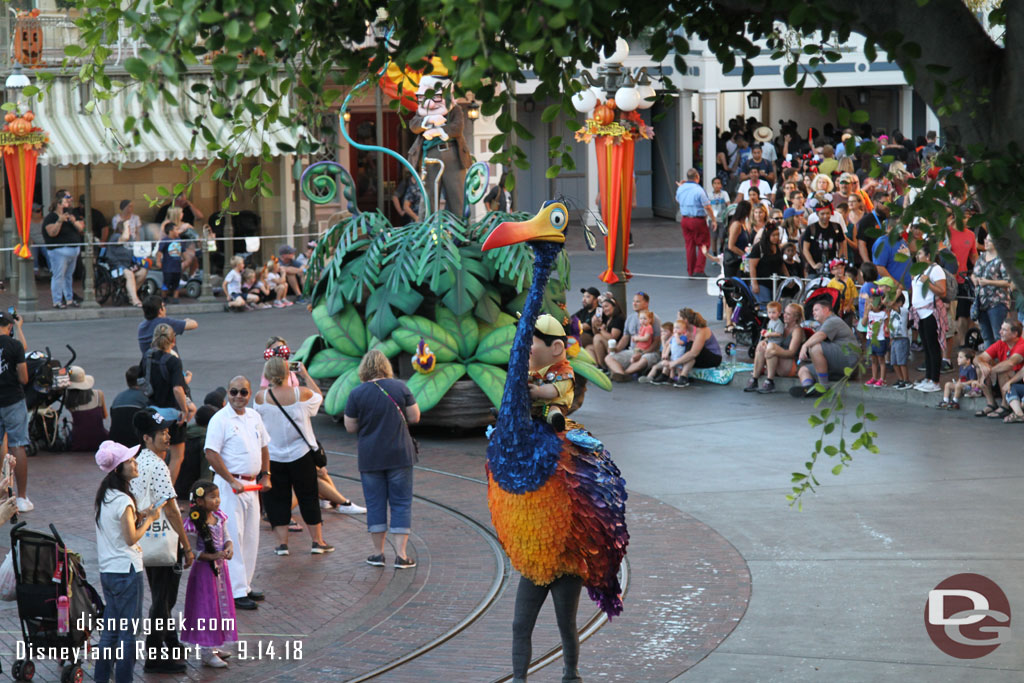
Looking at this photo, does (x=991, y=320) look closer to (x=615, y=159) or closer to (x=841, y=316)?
(x=841, y=316)

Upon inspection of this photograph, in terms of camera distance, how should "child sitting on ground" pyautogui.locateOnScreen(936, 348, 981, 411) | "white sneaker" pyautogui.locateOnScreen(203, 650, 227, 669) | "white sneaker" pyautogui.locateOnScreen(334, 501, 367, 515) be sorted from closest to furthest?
"white sneaker" pyautogui.locateOnScreen(203, 650, 227, 669), "white sneaker" pyautogui.locateOnScreen(334, 501, 367, 515), "child sitting on ground" pyautogui.locateOnScreen(936, 348, 981, 411)

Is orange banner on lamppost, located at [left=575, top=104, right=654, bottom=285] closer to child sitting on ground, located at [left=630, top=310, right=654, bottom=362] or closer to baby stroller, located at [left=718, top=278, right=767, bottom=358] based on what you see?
child sitting on ground, located at [left=630, top=310, right=654, bottom=362]

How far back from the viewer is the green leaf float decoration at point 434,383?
45.0 ft

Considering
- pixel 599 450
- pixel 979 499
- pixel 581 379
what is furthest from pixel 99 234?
pixel 599 450

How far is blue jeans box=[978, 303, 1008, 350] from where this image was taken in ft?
49.7

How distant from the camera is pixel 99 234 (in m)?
25.9

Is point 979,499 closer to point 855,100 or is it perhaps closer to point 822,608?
point 822,608

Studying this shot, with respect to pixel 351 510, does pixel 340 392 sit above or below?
above

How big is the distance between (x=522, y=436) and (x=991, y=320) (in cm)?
971

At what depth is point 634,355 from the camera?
1712 cm

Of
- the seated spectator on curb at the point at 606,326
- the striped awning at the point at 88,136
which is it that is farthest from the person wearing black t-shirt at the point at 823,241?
the striped awning at the point at 88,136

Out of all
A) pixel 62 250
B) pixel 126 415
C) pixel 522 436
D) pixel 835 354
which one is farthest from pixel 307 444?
pixel 62 250

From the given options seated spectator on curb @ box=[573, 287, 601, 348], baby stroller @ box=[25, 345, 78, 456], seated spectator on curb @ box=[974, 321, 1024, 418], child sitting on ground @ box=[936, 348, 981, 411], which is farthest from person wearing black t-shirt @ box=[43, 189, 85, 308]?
seated spectator on curb @ box=[974, 321, 1024, 418]

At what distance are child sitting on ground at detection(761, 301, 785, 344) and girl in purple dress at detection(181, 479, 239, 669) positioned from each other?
912 centimetres
